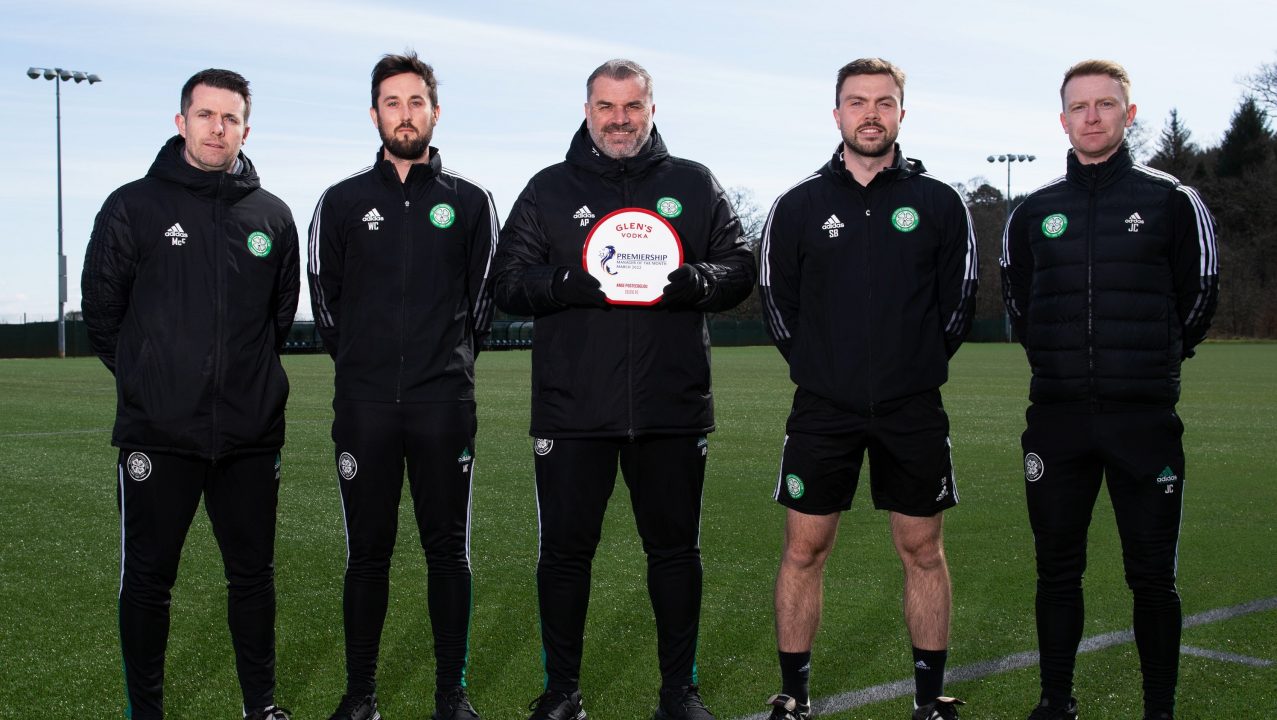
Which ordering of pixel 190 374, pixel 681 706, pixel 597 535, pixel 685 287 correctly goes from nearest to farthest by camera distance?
pixel 190 374
pixel 685 287
pixel 681 706
pixel 597 535

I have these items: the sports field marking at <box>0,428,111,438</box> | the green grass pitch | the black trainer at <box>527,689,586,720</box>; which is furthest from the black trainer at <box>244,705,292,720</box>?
the sports field marking at <box>0,428,111,438</box>

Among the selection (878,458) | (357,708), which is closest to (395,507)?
(357,708)

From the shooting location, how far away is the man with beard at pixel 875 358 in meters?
4.05

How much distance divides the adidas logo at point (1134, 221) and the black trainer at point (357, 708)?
3076 mm

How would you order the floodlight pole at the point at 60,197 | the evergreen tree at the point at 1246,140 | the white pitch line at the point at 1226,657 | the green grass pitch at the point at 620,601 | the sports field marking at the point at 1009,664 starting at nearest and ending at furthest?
the sports field marking at the point at 1009,664 → the green grass pitch at the point at 620,601 → the white pitch line at the point at 1226,657 → the floodlight pole at the point at 60,197 → the evergreen tree at the point at 1246,140

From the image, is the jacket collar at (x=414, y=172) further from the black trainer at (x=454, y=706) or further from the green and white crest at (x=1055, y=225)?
the green and white crest at (x=1055, y=225)

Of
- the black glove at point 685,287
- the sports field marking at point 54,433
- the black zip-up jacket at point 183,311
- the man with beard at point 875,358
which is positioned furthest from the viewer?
the sports field marking at point 54,433

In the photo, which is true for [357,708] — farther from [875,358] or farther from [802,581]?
[875,358]

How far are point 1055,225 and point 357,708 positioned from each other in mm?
2947

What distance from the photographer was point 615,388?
408cm

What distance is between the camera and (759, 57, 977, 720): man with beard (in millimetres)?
4055

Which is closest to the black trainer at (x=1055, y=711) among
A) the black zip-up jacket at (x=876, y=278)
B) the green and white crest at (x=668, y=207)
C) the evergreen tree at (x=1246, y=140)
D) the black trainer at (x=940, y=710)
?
the black trainer at (x=940, y=710)

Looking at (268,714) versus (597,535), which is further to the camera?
(597,535)

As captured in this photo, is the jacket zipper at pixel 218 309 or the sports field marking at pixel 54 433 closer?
the jacket zipper at pixel 218 309
